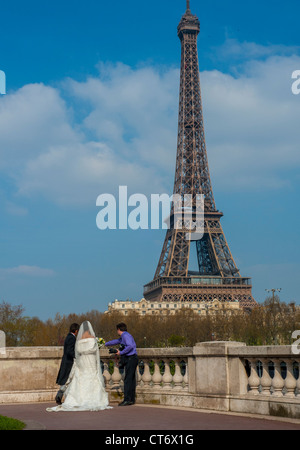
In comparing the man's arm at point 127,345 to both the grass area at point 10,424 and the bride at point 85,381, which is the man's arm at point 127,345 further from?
the grass area at point 10,424

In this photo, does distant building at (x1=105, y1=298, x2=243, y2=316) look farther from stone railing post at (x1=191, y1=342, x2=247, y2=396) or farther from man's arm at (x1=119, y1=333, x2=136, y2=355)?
stone railing post at (x1=191, y1=342, x2=247, y2=396)

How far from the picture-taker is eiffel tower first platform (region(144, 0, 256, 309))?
110875 mm

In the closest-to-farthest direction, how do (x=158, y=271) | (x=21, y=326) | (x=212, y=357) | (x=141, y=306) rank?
(x=212, y=357) → (x=21, y=326) → (x=158, y=271) → (x=141, y=306)

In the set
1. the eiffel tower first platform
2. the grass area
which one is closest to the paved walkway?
the grass area

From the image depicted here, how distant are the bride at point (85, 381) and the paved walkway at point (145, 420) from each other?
0.33 metres

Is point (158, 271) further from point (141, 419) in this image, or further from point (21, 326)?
point (141, 419)

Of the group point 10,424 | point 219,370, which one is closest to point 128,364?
point 219,370

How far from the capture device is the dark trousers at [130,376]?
1345 centimetres

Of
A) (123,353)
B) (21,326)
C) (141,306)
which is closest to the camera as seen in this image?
(123,353)

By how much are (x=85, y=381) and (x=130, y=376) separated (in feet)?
3.87

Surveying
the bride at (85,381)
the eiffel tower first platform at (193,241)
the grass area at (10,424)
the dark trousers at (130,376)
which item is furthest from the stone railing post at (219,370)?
the eiffel tower first platform at (193,241)

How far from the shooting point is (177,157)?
121 meters
